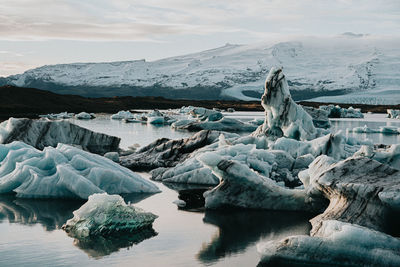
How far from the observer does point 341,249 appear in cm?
645

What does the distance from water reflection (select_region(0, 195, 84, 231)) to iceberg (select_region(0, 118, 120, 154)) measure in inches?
251

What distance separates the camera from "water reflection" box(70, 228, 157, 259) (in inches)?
282

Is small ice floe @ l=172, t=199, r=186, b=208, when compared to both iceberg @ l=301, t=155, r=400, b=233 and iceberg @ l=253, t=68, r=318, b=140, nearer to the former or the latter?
iceberg @ l=301, t=155, r=400, b=233

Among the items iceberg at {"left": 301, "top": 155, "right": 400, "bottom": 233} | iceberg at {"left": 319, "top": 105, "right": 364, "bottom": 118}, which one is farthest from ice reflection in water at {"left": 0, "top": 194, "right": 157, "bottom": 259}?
iceberg at {"left": 319, "top": 105, "right": 364, "bottom": 118}

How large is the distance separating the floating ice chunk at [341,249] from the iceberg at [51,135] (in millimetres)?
11685

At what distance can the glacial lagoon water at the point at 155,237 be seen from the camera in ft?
22.8

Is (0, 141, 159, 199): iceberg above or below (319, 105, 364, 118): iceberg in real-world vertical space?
above

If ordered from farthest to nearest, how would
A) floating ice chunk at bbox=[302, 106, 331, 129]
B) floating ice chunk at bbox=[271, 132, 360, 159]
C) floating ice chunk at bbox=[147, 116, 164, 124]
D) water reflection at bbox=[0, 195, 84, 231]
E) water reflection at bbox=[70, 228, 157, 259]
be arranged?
floating ice chunk at bbox=[147, 116, 164, 124]
floating ice chunk at bbox=[302, 106, 331, 129]
floating ice chunk at bbox=[271, 132, 360, 159]
water reflection at bbox=[0, 195, 84, 231]
water reflection at bbox=[70, 228, 157, 259]

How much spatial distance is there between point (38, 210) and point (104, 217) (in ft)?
7.44

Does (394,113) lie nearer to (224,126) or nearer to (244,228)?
(224,126)

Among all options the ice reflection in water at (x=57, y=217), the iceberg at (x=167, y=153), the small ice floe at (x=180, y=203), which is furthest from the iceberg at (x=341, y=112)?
the small ice floe at (x=180, y=203)

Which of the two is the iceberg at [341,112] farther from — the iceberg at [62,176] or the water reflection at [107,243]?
the water reflection at [107,243]

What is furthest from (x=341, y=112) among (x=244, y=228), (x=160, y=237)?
(x=160, y=237)

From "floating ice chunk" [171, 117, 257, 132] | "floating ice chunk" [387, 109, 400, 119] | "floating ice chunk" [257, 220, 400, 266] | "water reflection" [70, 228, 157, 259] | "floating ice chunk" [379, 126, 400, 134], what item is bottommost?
"floating ice chunk" [387, 109, 400, 119]
